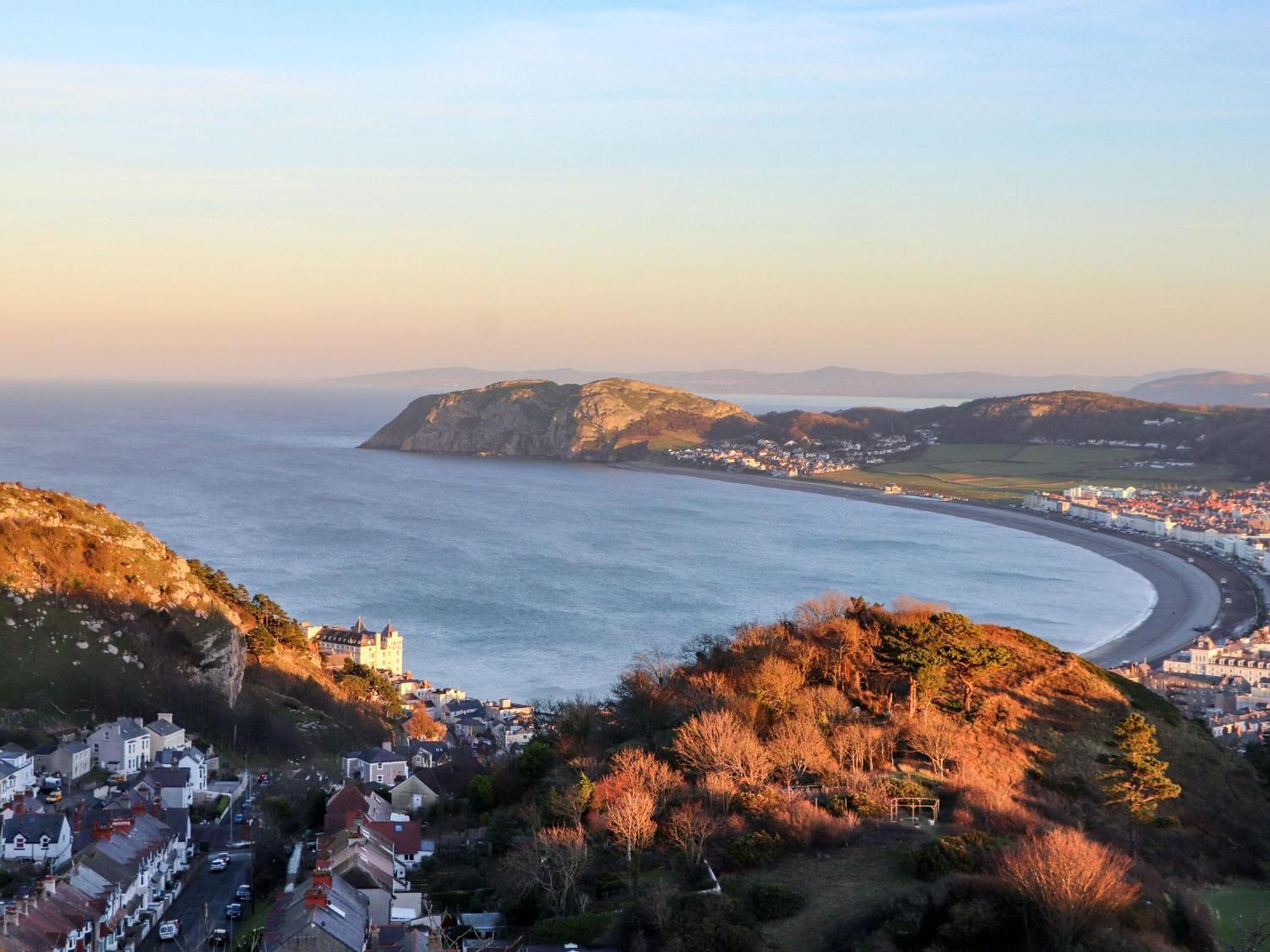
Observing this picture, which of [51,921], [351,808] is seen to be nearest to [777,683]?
[351,808]

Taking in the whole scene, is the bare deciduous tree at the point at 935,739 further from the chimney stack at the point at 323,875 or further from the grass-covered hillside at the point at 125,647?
the grass-covered hillside at the point at 125,647

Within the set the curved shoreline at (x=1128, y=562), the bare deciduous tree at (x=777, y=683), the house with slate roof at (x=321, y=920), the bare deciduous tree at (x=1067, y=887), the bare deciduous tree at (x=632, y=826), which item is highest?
the bare deciduous tree at (x=1067, y=887)

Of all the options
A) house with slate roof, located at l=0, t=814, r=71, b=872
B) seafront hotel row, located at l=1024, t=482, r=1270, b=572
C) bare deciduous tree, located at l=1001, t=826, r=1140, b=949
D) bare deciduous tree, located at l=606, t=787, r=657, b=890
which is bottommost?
seafront hotel row, located at l=1024, t=482, r=1270, b=572

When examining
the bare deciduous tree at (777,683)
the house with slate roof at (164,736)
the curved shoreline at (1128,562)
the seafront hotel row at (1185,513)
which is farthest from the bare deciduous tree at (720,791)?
the seafront hotel row at (1185,513)

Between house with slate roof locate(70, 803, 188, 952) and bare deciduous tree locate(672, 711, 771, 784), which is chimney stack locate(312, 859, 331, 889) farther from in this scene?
bare deciduous tree locate(672, 711, 771, 784)

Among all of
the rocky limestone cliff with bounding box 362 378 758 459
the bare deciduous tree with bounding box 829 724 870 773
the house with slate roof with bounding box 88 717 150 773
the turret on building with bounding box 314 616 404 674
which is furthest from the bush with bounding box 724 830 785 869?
the rocky limestone cliff with bounding box 362 378 758 459

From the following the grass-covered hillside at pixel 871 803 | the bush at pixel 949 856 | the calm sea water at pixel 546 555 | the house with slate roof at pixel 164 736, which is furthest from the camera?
the calm sea water at pixel 546 555

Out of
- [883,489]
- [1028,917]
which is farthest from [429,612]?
[883,489]

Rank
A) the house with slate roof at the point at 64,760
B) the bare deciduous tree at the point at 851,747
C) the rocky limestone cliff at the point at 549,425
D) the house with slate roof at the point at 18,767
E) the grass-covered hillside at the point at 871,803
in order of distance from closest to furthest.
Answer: the grass-covered hillside at the point at 871,803 < the bare deciduous tree at the point at 851,747 < the house with slate roof at the point at 18,767 < the house with slate roof at the point at 64,760 < the rocky limestone cliff at the point at 549,425
